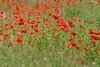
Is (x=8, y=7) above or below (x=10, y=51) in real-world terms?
above

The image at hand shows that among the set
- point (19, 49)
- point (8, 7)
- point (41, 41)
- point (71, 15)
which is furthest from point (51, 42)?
point (8, 7)

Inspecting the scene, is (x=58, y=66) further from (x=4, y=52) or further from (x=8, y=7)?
(x=8, y=7)

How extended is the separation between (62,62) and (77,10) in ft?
12.8

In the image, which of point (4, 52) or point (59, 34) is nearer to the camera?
point (4, 52)

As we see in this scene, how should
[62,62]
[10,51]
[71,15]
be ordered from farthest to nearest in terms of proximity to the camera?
[71,15] < [10,51] < [62,62]

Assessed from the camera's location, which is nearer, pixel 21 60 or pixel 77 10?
pixel 21 60

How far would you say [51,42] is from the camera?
307 centimetres

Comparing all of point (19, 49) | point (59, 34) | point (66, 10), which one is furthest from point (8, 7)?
point (19, 49)

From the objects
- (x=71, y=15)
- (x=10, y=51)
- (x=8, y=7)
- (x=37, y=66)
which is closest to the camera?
(x=37, y=66)

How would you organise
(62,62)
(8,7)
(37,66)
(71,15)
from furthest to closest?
(8,7) < (71,15) < (62,62) < (37,66)

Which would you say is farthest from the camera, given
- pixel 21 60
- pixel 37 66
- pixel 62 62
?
pixel 21 60

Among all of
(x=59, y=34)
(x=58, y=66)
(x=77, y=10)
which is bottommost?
(x=58, y=66)

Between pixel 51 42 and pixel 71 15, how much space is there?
2.81 meters

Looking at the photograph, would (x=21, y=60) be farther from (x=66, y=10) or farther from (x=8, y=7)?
(x=8, y=7)
